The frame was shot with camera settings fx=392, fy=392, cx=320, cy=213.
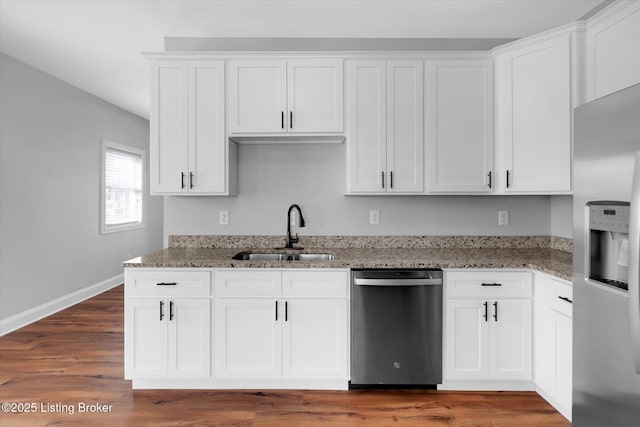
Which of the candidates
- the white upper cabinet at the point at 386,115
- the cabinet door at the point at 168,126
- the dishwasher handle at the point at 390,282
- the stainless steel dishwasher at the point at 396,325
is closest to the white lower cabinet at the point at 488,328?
the stainless steel dishwasher at the point at 396,325

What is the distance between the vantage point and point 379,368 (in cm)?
255

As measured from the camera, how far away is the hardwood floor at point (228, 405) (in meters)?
2.29

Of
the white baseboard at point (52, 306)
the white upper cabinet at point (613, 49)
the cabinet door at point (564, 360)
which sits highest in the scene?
the white upper cabinet at point (613, 49)

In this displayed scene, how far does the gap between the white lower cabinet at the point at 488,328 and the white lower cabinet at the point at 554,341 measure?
7cm

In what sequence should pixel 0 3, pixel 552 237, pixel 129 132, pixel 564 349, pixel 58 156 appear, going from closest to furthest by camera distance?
pixel 564 349, pixel 0 3, pixel 552 237, pixel 58 156, pixel 129 132

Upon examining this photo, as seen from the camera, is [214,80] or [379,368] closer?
[379,368]

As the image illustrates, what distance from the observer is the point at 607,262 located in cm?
152

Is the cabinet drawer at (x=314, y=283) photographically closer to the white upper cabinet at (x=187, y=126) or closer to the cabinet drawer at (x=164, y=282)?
the cabinet drawer at (x=164, y=282)

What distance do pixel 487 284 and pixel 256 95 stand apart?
6.88ft

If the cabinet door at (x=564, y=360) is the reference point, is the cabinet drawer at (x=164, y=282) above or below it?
above

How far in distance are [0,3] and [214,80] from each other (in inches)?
65.3

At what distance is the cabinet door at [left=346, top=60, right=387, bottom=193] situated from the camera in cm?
291

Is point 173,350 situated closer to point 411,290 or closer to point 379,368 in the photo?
point 379,368

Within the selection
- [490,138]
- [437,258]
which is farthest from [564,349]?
[490,138]
